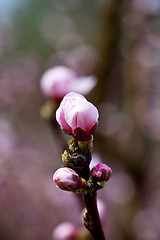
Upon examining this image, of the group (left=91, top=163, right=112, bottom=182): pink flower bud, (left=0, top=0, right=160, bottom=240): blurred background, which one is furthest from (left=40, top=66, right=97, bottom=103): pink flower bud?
(left=0, top=0, right=160, bottom=240): blurred background

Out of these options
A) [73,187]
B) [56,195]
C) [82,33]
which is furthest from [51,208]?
[82,33]

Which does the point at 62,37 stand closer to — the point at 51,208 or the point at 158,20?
the point at 158,20

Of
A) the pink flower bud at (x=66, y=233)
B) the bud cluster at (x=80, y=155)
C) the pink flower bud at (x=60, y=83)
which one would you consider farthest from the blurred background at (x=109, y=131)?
the bud cluster at (x=80, y=155)

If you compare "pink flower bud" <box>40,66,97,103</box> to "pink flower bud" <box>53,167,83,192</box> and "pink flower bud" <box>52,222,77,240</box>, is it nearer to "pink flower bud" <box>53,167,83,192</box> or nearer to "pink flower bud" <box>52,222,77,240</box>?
"pink flower bud" <box>52,222,77,240</box>

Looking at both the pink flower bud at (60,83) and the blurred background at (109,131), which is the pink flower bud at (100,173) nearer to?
the pink flower bud at (60,83)

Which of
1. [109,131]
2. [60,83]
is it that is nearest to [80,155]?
[60,83]

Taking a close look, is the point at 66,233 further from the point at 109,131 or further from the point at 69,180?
the point at 109,131

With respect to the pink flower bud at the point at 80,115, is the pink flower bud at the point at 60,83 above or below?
above
